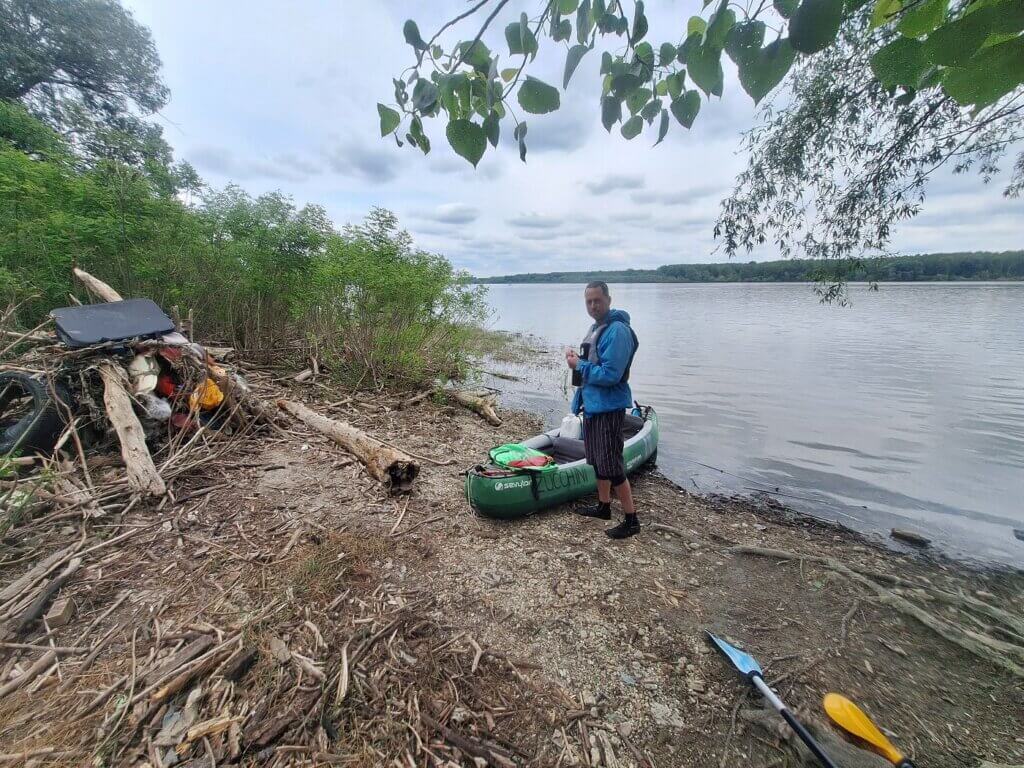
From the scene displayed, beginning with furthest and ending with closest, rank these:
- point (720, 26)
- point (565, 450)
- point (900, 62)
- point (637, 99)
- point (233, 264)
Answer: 1. point (233, 264)
2. point (565, 450)
3. point (637, 99)
4. point (720, 26)
5. point (900, 62)

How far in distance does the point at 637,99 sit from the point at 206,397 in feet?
17.8

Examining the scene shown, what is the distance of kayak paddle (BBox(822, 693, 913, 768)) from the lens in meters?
1.93

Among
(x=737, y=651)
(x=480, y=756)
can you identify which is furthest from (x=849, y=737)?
(x=480, y=756)

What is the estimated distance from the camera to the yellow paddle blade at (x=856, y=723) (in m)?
1.94

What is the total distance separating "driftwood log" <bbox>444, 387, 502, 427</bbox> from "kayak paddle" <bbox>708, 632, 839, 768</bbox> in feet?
18.4

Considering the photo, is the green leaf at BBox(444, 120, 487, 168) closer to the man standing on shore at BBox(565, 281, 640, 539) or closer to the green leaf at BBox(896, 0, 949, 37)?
the green leaf at BBox(896, 0, 949, 37)

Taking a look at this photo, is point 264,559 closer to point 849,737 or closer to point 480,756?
point 480,756

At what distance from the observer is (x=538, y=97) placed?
99cm

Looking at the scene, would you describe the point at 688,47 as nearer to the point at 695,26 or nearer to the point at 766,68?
the point at 695,26

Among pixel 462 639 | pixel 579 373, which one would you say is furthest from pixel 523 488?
pixel 462 639

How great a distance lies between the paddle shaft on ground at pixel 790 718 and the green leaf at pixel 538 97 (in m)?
2.84

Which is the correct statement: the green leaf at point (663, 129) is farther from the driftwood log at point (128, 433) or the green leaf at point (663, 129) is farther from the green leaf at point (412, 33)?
the driftwood log at point (128, 433)

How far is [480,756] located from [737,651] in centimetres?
170

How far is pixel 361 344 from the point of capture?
26.8ft
